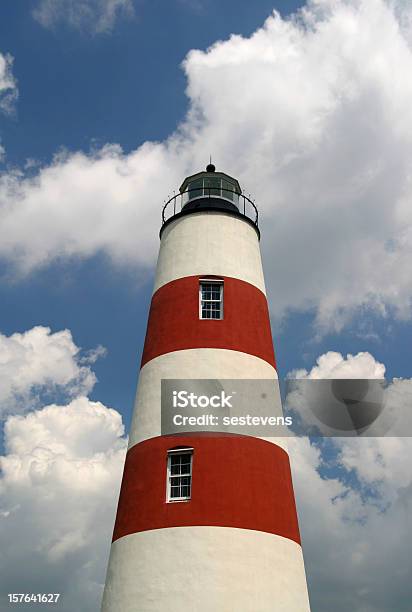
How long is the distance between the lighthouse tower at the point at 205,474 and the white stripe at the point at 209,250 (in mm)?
47

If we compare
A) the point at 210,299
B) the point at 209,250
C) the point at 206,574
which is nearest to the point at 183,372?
the point at 210,299

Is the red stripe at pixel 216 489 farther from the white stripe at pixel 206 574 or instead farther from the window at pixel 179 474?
the white stripe at pixel 206 574

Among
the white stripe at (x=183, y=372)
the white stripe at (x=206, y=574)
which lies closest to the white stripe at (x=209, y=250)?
the white stripe at (x=183, y=372)

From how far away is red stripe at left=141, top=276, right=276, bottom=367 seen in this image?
63.6 ft

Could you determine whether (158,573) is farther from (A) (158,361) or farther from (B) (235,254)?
(B) (235,254)

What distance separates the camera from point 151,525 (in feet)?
55.3

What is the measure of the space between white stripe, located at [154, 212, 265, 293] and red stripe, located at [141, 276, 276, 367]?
15.7 inches

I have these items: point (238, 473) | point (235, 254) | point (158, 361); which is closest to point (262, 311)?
point (235, 254)

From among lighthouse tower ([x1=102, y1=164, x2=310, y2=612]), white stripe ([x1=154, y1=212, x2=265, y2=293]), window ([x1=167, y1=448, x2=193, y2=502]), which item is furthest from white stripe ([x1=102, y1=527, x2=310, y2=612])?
white stripe ([x1=154, y1=212, x2=265, y2=293])

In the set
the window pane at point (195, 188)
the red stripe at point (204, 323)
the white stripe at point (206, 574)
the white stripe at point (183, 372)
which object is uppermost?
the window pane at point (195, 188)

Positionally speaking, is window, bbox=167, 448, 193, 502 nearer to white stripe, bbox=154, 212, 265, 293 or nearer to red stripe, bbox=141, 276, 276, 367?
red stripe, bbox=141, 276, 276, 367

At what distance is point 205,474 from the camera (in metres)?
17.1

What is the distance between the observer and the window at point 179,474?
675 inches

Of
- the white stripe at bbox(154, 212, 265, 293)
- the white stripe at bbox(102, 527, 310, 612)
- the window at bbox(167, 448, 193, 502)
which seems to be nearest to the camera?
the white stripe at bbox(102, 527, 310, 612)
